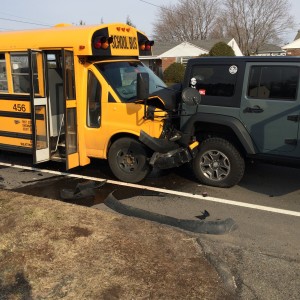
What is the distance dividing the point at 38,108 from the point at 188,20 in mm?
59735

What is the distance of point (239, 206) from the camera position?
5258 mm

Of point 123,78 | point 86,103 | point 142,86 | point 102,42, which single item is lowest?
point 86,103

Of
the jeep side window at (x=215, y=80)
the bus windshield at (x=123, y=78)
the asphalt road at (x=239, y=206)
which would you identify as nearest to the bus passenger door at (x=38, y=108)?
the asphalt road at (x=239, y=206)

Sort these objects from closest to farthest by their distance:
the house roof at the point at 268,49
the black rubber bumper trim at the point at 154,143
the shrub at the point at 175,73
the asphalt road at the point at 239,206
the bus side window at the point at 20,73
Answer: the asphalt road at the point at 239,206, the black rubber bumper trim at the point at 154,143, the bus side window at the point at 20,73, the shrub at the point at 175,73, the house roof at the point at 268,49

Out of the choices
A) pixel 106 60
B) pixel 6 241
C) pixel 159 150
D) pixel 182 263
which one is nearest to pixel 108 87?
pixel 106 60

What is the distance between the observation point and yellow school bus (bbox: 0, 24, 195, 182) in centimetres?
592

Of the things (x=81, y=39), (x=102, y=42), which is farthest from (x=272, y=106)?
(x=81, y=39)

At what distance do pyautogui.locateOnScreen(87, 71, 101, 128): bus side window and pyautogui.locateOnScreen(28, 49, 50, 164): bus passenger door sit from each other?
2.32 ft

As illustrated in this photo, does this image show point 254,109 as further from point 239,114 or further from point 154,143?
point 154,143

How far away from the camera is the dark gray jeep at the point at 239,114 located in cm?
521

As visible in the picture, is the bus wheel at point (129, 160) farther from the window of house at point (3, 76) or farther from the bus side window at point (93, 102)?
the window of house at point (3, 76)

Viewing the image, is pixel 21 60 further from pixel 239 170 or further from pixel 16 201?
pixel 239 170

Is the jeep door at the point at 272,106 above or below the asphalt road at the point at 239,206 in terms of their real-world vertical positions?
above

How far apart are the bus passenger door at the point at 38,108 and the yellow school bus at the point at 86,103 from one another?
0.02m
